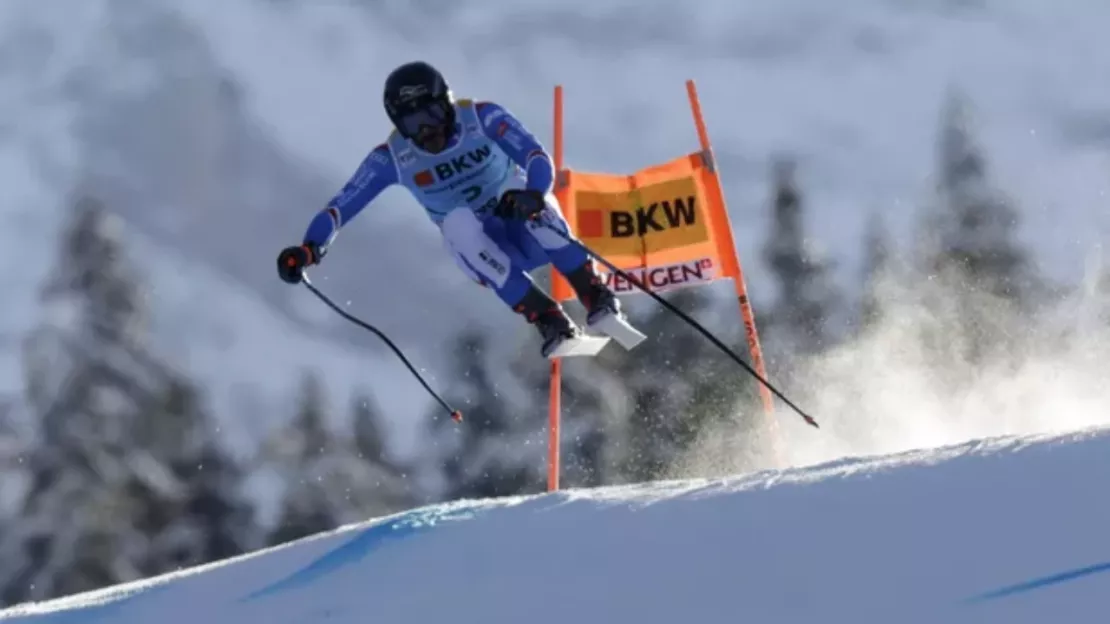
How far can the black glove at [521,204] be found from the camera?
5328 millimetres

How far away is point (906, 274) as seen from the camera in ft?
69.0

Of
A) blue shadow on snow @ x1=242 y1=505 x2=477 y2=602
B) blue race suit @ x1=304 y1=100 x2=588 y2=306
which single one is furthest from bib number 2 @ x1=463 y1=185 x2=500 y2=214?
blue shadow on snow @ x1=242 y1=505 x2=477 y2=602

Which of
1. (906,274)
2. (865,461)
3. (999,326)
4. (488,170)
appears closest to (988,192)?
(906,274)

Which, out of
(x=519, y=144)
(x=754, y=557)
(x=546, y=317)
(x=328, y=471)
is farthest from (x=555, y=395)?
(x=328, y=471)

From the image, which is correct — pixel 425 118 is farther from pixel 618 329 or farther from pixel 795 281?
pixel 795 281

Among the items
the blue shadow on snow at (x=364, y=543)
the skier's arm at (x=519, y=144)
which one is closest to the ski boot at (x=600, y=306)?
the skier's arm at (x=519, y=144)

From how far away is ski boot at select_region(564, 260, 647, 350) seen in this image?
562cm

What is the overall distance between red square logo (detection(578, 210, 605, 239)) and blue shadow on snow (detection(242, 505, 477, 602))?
148 inches

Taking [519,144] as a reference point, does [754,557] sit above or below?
below

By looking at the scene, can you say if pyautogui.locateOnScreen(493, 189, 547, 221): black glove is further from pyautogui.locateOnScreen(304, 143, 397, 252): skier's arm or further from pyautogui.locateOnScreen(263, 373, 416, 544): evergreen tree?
pyautogui.locateOnScreen(263, 373, 416, 544): evergreen tree

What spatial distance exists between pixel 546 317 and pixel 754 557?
2.99 m

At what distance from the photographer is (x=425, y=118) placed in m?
5.56

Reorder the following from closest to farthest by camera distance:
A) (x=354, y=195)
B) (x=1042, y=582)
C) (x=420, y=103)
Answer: (x=1042, y=582) → (x=420, y=103) → (x=354, y=195)

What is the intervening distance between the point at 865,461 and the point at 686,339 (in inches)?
662
